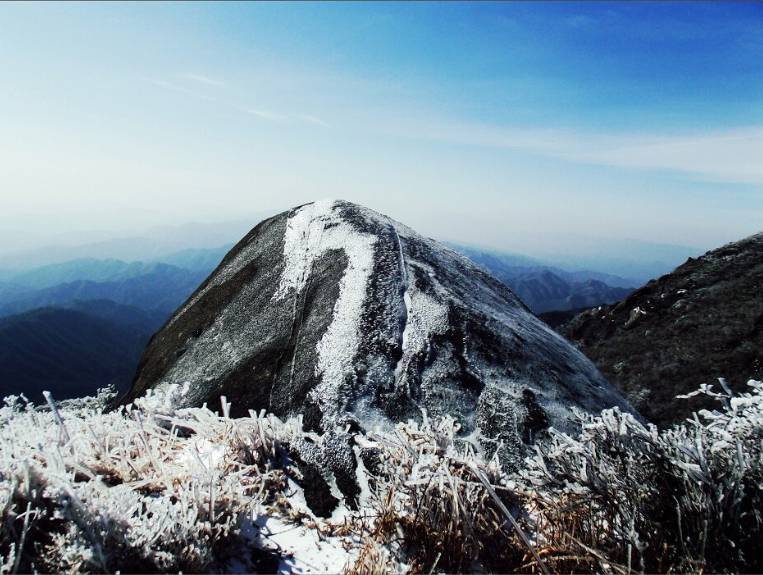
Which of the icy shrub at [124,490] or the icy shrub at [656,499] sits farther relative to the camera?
the icy shrub at [656,499]

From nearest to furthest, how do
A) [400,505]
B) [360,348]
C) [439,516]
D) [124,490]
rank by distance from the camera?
[124,490]
[439,516]
[400,505]
[360,348]

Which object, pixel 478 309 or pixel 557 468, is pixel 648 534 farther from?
pixel 478 309

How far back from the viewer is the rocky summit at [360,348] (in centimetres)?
587

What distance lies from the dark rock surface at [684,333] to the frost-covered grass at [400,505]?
11858 mm

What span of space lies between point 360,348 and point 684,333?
17.0m

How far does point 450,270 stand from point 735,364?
39.8 ft

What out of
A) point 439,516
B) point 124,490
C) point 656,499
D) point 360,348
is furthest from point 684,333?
point 124,490

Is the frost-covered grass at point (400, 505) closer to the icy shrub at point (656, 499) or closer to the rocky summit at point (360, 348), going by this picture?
the icy shrub at point (656, 499)

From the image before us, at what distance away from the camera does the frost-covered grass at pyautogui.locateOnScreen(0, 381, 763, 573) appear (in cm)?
304

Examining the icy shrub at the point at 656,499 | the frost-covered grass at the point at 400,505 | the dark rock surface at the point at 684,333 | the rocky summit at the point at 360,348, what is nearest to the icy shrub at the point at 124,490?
the frost-covered grass at the point at 400,505

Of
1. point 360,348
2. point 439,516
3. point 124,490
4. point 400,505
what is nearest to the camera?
point 124,490

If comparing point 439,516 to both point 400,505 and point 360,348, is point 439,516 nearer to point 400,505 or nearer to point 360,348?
point 400,505

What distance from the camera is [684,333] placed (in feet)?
59.0

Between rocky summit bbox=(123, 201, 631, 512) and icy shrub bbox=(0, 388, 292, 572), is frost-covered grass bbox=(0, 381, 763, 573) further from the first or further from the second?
rocky summit bbox=(123, 201, 631, 512)
